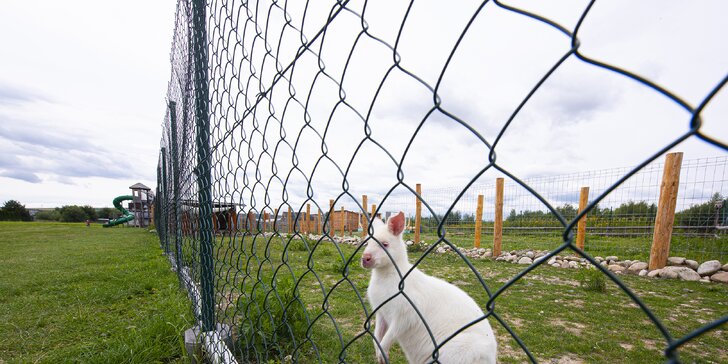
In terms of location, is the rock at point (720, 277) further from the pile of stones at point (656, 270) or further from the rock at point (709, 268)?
the rock at point (709, 268)

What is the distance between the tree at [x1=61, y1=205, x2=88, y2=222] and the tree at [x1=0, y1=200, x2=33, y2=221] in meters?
2.94

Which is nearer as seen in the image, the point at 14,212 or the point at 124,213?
the point at 124,213

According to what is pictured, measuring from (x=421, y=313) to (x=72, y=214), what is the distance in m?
53.4

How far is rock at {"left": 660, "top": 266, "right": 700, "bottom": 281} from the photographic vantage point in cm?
634

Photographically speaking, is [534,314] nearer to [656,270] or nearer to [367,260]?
[367,260]

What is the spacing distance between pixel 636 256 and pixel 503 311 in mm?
6228

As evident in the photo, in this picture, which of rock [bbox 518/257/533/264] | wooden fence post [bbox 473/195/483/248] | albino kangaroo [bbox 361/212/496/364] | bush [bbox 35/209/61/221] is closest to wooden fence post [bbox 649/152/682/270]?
rock [bbox 518/257/533/264]

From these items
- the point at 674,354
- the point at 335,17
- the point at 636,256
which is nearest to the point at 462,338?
the point at 674,354

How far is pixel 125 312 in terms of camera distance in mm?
3715

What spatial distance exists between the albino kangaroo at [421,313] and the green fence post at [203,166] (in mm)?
1198

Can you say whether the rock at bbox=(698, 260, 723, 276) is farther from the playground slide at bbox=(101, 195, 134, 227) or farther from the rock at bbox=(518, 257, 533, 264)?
the playground slide at bbox=(101, 195, 134, 227)

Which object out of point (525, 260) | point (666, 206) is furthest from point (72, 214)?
point (666, 206)

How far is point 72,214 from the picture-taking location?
133 feet

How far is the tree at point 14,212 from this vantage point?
3603 cm
